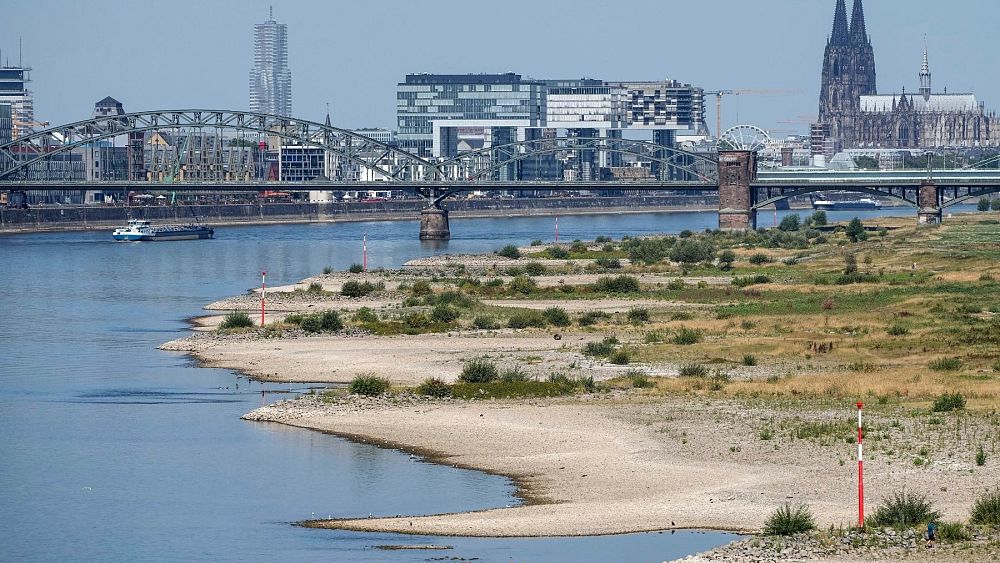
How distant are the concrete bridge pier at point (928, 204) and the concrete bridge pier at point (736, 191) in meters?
17.4

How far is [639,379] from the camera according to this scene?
4472cm

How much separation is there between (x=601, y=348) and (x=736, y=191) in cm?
11938

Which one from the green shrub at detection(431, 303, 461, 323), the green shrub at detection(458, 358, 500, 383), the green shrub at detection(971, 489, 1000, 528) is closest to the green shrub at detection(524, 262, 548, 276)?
the green shrub at detection(431, 303, 461, 323)

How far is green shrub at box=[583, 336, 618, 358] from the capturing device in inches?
2042

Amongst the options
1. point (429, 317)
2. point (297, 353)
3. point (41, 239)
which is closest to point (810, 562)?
point (297, 353)

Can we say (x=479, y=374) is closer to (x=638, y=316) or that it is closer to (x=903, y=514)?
(x=638, y=316)

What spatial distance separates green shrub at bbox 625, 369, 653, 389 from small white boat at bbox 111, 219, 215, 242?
121845 millimetres

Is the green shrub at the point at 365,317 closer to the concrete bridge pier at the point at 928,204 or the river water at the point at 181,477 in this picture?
the river water at the point at 181,477

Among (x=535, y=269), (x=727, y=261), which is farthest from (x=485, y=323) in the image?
(x=727, y=261)

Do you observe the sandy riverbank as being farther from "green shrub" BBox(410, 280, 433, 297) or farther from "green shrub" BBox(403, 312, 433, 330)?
"green shrub" BBox(410, 280, 433, 297)

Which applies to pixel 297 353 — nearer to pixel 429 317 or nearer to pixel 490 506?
pixel 429 317

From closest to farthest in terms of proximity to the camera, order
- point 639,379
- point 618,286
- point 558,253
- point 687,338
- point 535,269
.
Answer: point 639,379 → point 687,338 → point 618,286 → point 535,269 → point 558,253

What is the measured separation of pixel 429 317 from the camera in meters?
65.1

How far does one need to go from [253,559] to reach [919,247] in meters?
86.5
